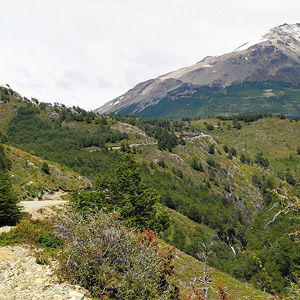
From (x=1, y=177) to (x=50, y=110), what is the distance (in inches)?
5831

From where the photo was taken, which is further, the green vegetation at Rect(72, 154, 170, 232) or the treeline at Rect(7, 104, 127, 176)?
the treeline at Rect(7, 104, 127, 176)

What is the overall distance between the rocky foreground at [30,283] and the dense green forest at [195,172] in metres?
44.5

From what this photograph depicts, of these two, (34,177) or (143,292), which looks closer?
(143,292)

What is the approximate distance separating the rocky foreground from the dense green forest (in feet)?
146

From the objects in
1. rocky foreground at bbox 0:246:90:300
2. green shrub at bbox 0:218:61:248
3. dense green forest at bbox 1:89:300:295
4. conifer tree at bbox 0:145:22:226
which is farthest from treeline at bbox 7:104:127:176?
rocky foreground at bbox 0:246:90:300

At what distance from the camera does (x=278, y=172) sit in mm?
154375

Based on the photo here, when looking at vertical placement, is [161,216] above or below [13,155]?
below

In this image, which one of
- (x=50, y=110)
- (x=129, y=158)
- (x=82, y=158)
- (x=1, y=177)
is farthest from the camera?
(x=50, y=110)

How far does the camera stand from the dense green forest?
60156 millimetres

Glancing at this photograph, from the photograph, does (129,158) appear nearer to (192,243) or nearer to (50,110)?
(192,243)

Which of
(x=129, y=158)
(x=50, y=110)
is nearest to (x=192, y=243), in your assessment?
(x=129, y=158)

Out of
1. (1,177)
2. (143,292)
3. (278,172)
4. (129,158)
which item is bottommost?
(278,172)

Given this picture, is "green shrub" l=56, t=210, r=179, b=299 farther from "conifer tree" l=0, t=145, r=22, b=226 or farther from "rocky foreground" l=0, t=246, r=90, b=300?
"conifer tree" l=0, t=145, r=22, b=226

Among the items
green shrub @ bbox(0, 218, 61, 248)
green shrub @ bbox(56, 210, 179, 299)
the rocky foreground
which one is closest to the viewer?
the rocky foreground
